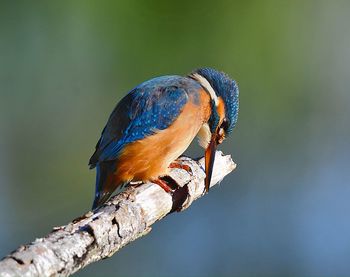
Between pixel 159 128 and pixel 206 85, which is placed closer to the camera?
pixel 159 128

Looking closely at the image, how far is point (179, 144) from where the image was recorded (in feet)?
11.4

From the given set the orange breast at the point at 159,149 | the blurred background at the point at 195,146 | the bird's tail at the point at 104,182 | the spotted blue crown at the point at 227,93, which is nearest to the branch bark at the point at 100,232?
the orange breast at the point at 159,149

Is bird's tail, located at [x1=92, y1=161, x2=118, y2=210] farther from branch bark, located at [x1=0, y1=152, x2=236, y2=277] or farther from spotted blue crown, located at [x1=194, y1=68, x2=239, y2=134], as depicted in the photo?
spotted blue crown, located at [x1=194, y1=68, x2=239, y2=134]

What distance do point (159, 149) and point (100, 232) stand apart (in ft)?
3.38

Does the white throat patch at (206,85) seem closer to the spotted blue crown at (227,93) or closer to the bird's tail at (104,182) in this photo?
the spotted blue crown at (227,93)

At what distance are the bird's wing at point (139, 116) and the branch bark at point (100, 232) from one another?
0.27m

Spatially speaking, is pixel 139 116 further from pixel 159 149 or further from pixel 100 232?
pixel 100 232

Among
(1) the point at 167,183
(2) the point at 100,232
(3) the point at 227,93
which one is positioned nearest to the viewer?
(2) the point at 100,232

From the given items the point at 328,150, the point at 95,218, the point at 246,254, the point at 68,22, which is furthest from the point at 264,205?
the point at 95,218

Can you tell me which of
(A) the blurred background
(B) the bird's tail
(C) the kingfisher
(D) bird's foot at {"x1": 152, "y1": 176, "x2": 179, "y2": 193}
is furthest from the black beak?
(A) the blurred background

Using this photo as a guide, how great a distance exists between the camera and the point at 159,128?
349 centimetres

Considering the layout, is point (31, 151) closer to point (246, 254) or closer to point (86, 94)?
point (86, 94)

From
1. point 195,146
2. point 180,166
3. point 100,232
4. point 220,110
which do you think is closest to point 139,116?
point 180,166

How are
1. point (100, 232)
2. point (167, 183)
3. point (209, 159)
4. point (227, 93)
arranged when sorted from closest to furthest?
point (100, 232) → point (167, 183) → point (209, 159) → point (227, 93)
